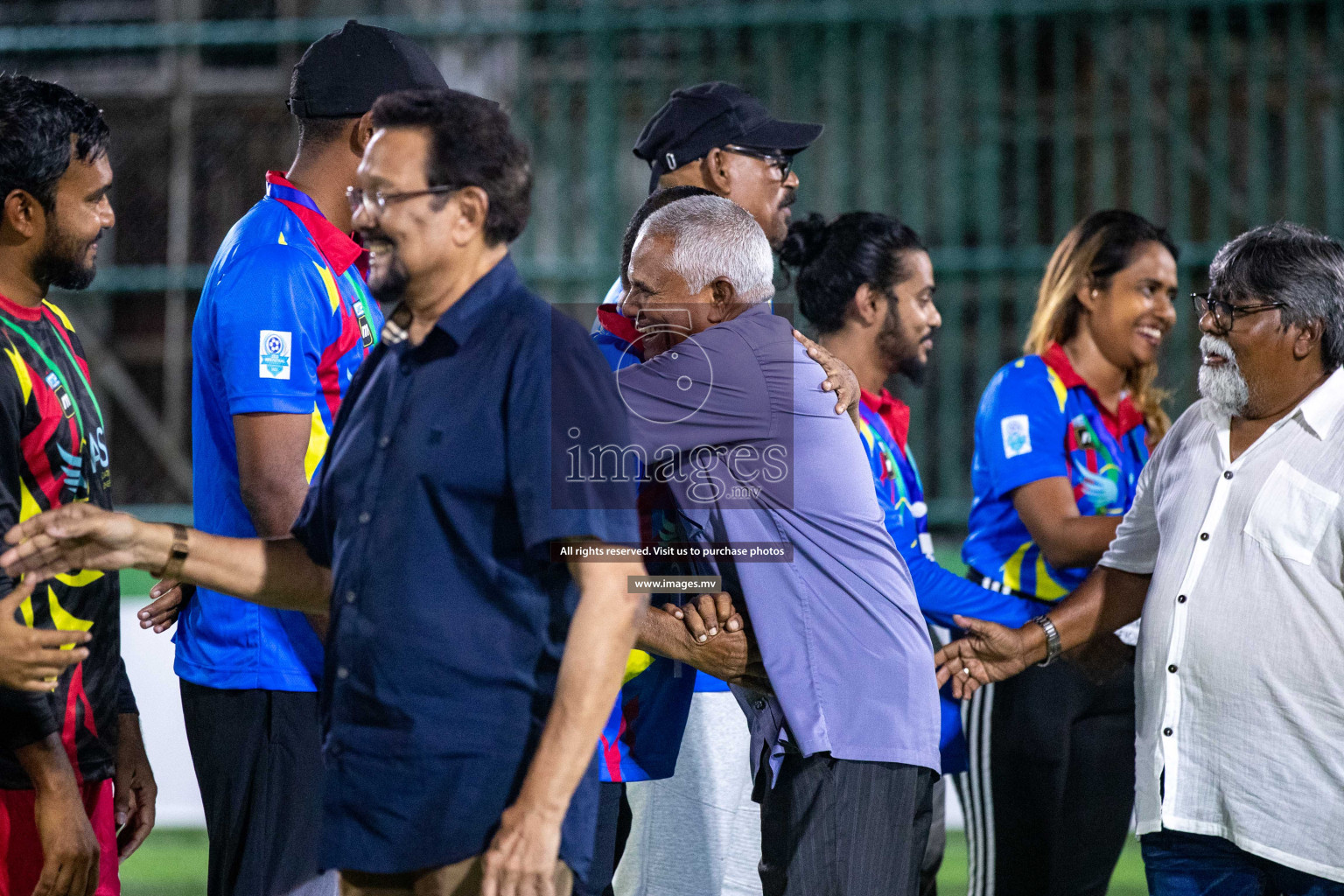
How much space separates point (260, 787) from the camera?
2.74 m

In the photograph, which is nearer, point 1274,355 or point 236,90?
point 1274,355

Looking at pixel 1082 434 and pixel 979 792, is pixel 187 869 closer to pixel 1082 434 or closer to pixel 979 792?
pixel 979 792

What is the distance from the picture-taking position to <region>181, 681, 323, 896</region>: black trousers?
272 cm

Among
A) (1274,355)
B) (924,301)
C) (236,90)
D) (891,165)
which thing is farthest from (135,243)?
(1274,355)

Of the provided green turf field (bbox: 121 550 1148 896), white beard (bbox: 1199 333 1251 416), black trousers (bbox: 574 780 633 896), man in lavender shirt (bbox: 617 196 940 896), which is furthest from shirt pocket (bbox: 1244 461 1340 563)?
green turf field (bbox: 121 550 1148 896)

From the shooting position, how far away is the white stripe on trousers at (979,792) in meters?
4.05

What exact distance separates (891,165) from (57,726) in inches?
196

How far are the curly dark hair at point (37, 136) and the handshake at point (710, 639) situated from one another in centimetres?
137

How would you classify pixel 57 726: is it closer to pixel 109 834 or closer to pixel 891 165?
pixel 109 834

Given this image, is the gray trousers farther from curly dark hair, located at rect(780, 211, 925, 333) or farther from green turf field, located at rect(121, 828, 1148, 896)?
green turf field, located at rect(121, 828, 1148, 896)

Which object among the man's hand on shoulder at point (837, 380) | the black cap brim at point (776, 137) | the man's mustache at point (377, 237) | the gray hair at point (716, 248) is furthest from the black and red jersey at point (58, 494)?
the black cap brim at point (776, 137)

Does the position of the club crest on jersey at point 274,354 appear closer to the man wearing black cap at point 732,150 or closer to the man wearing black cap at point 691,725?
the man wearing black cap at point 691,725

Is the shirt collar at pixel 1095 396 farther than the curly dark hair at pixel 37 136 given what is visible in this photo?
Yes

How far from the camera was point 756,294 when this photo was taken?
2.87m
